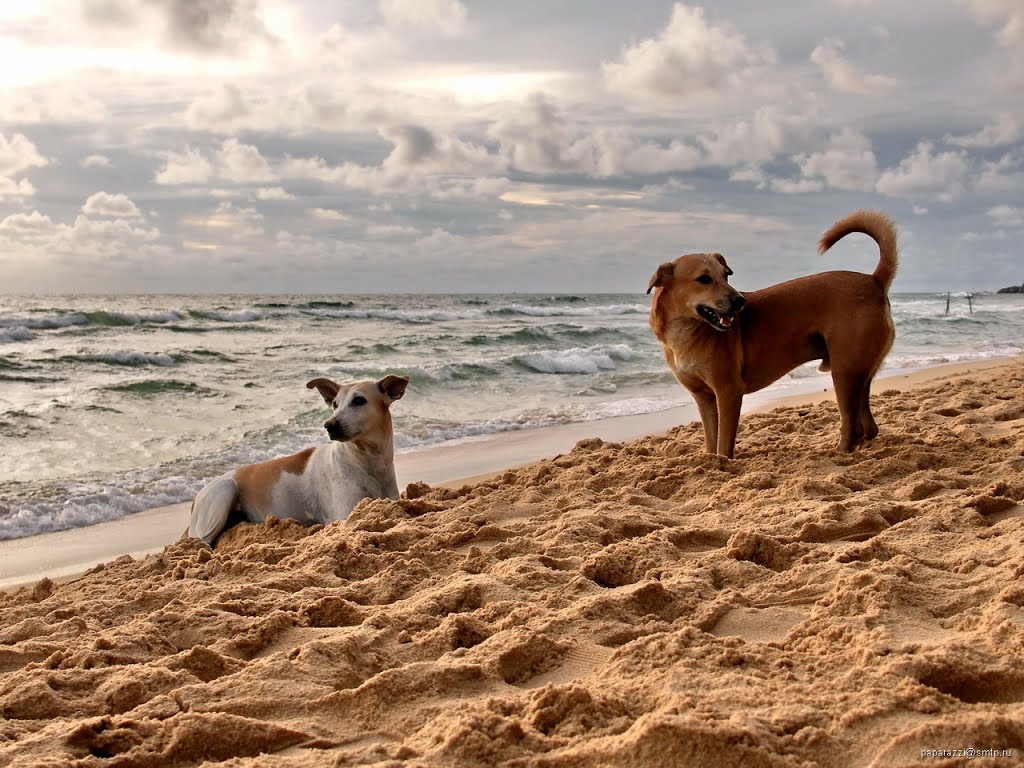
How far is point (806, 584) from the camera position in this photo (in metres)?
3.21

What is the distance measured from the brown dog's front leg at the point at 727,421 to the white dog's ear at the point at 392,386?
234cm

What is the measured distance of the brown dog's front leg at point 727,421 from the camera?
5891 millimetres

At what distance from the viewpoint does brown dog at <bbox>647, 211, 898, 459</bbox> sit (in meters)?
5.77

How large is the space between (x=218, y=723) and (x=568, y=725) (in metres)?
0.99

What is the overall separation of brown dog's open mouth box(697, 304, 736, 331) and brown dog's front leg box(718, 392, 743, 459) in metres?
0.48

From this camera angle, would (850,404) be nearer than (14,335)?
Yes

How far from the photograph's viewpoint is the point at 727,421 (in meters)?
5.91

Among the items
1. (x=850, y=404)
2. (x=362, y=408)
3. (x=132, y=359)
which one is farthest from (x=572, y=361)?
(x=850, y=404)

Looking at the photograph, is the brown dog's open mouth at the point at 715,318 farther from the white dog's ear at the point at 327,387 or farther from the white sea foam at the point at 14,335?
the white sea foam at the point at 14,335

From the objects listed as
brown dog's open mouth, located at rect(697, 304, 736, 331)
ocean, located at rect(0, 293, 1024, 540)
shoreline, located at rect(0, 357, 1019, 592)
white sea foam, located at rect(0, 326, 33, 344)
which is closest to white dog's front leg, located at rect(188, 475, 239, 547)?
shoreline, located at rect(0, 357, 1019, 592)

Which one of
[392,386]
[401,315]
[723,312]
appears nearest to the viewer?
[723,312]

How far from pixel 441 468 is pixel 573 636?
5629 mm

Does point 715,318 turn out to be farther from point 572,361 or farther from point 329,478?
point 572,361

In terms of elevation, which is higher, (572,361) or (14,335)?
(14,335)
